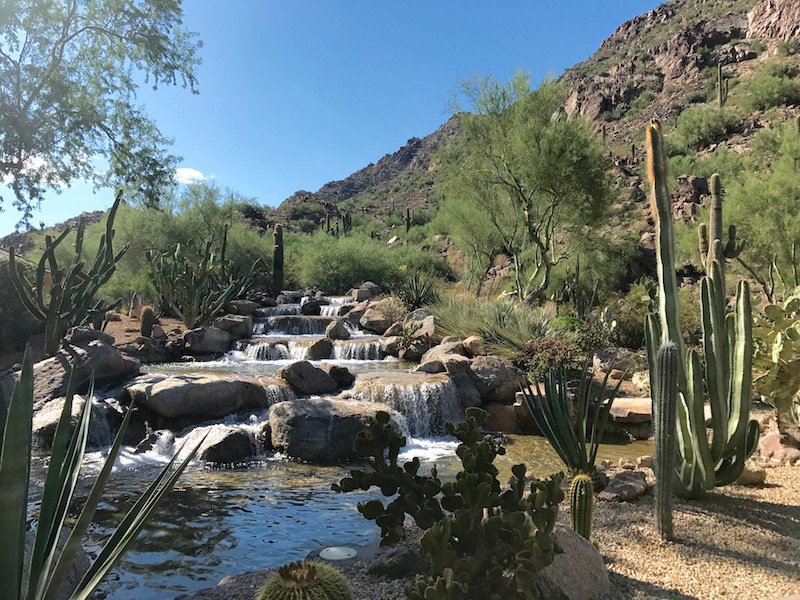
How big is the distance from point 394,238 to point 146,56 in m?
31.3

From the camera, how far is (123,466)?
6.95 metres

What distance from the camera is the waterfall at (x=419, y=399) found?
899 cm

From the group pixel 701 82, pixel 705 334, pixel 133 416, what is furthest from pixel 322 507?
pixel 701 82

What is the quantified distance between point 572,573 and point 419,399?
6.37 metres

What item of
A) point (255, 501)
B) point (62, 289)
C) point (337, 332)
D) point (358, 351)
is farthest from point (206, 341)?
point (255, 501)

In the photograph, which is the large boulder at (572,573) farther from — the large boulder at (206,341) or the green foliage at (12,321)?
the green foliage at (12,321)

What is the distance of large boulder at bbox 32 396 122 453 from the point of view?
7324 mm

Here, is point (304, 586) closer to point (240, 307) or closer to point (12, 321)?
point (12, 321)

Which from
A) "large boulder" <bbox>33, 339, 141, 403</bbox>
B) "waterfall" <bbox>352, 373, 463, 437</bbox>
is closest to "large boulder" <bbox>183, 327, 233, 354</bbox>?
"large boulder" <bbox>33, 339, 141, 403</bbox>

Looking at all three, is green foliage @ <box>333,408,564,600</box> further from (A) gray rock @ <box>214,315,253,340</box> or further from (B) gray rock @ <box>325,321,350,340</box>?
(A) gray rock @ <box>214,315,253,340</box>

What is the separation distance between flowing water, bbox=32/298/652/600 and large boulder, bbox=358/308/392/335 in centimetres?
628

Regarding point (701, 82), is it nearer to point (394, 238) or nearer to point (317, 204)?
point (394, 238)

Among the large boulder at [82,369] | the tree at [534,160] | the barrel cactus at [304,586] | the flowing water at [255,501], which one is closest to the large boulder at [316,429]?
the flowing water at [255,501]

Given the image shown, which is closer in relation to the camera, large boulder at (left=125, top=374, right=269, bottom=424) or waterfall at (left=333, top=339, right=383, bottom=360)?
large boulder at (left=125, top=374, right=269, bottom=424)
